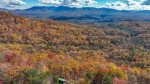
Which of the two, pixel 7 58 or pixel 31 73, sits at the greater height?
pixel 31 73

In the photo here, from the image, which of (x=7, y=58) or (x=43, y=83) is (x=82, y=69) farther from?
(x=43, y=83)

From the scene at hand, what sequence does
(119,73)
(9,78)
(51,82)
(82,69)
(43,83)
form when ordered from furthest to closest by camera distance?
(82,69) → (119,73) → (9,78) → (51,82) → (43,83)

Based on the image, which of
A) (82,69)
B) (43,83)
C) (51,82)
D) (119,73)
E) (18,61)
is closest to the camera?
(43,83)

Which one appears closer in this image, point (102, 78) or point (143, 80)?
point (102, 78)

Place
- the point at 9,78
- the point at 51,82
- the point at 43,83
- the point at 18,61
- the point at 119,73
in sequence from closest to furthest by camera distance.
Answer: the point at 43,83 → the point at 51,82 → the point at 9,78 → the point at 119,73 → the point at 18,61

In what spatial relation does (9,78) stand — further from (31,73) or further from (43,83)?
(43,83)

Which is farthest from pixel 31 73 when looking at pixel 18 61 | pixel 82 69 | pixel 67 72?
pixel 18 61

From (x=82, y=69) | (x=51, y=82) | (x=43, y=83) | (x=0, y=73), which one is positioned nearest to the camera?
(x=43, y=83)

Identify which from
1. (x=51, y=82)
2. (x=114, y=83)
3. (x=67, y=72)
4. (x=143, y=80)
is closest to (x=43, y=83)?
(x=51, y=82)

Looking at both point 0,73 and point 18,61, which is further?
point 18,61
